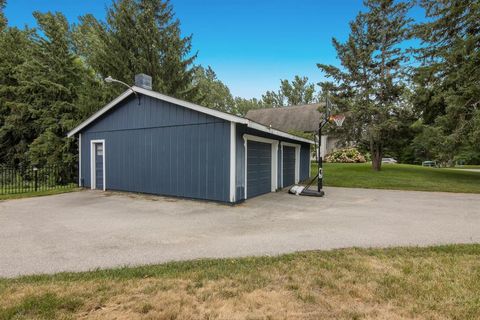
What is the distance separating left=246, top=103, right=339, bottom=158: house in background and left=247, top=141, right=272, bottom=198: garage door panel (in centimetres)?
1341

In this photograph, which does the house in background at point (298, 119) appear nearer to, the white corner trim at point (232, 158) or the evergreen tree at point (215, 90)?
the evergreen tree at point (215, 90)

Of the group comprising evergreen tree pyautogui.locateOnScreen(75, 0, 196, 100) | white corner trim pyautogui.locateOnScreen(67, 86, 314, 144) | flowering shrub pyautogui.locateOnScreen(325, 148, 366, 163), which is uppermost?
evergreen tree pyautogui.locateOnScreen(75, 0, 196, 100)

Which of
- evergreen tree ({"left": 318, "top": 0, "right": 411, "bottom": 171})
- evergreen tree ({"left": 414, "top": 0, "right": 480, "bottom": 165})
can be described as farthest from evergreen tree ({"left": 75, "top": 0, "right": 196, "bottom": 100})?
evergreen tree ({"left": 414, "top": 0, "right": 480, "bottom": 165})

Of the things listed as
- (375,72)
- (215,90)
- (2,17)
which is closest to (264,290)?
(375,72)

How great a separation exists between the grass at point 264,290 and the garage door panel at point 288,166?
8123mm

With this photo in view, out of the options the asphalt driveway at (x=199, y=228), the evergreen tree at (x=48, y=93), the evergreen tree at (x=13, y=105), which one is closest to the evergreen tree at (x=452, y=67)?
the asphalt driveway at (x=199, y=228)

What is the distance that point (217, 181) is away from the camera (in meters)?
7.66

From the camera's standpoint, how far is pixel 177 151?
331 inches

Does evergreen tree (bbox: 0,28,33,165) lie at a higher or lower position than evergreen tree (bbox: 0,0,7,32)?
lower

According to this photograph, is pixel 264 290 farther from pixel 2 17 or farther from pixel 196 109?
pixel 2 17

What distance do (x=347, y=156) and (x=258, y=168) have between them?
1605 cm

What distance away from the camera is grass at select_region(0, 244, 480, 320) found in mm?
2266

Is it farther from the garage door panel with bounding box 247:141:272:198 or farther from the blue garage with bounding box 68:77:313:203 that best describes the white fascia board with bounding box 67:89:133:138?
the garage door panel with bounding box 247:141:272:198

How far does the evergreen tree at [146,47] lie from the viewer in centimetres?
1529
